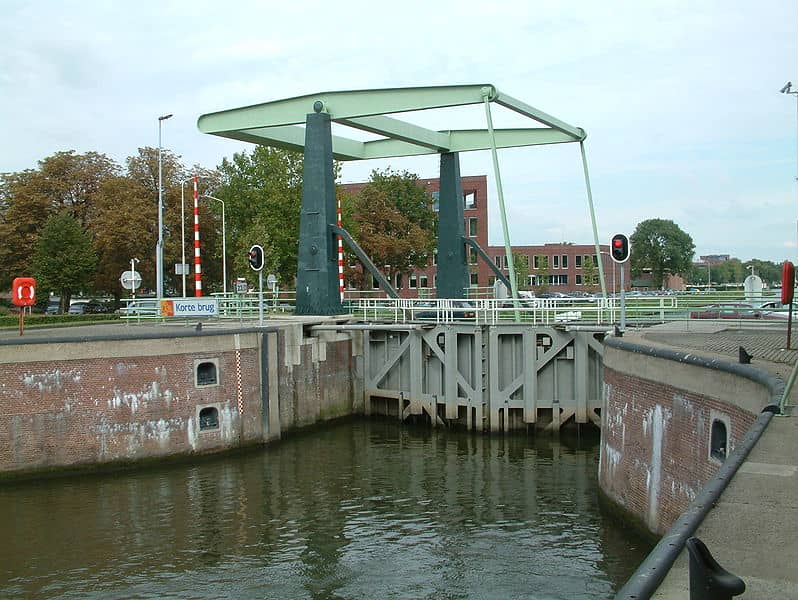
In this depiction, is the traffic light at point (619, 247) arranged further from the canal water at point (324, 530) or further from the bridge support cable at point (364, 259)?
the bridge support cable at point (364, 259)

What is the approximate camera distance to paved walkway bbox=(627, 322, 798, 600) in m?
4.61

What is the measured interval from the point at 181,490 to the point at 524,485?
781cm

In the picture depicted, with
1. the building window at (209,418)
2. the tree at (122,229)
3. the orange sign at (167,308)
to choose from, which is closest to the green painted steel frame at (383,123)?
the orange sign at (167,308)

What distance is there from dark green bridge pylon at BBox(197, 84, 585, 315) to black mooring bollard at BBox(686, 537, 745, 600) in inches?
851

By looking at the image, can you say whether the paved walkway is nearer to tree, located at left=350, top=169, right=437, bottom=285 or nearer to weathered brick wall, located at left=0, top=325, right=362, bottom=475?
weathered brick wall, located at left=0, top=325, right=362, bottom=475

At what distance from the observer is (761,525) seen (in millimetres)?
5441

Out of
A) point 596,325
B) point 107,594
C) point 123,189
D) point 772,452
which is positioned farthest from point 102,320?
point 772,452

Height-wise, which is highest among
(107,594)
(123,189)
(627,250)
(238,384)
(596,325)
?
(123,189)

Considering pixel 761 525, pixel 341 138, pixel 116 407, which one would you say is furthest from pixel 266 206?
pixel 761 525

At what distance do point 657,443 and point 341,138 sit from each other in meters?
21.3

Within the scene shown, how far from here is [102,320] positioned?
34.3 metres

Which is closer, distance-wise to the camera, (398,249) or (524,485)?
(524,485)

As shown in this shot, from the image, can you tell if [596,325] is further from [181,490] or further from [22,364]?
[22,364]

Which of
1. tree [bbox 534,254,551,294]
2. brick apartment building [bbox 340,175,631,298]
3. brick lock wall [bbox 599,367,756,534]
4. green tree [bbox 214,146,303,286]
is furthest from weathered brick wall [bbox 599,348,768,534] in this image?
tree [bbox 534,254,551,294]
